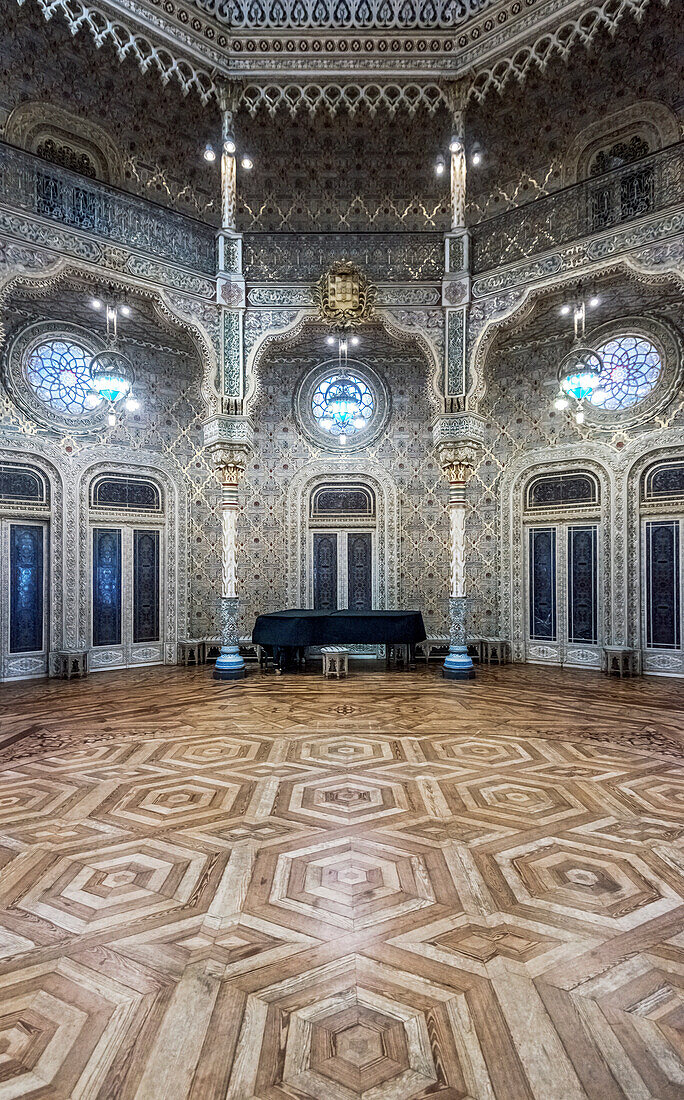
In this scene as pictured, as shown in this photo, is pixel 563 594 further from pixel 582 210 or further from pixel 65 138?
pixel 65 138

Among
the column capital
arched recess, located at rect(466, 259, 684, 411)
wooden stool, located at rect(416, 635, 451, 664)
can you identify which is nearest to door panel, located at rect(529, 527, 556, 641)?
wooden stool, located at rect(416, 635, 451, 664)

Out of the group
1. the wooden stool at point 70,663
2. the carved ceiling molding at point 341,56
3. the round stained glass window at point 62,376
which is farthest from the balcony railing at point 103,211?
the wooden stool at point 70,663

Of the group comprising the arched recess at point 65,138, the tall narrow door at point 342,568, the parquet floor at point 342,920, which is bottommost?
the parquet floor at point 342,920

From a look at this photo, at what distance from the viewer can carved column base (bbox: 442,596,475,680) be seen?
921cm

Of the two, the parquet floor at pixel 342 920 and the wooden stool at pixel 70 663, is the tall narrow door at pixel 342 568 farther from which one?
the parquet floor at pixel 342 920

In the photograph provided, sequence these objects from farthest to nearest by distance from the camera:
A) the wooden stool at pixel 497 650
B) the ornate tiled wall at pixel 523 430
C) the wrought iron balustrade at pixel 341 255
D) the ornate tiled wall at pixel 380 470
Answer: the ornate tiled wall at pixel 380 470, the wooden stool at pixel 497 650, the wrought iron balustrade at pixel 341 255, the ornate tiled wall at pixel 523 430

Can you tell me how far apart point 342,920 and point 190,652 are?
8529 mm

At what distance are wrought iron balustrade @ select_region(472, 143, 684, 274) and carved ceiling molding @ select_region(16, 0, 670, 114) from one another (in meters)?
1.81

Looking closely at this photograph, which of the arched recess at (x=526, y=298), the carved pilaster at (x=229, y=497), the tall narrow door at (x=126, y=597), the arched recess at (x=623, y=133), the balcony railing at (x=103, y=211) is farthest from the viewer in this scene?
the tall narrow door at (x=126, y=597)

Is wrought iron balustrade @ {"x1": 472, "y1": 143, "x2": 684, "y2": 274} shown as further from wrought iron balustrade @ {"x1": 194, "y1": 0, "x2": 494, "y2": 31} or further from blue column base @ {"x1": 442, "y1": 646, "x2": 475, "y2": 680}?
blue column base @ {"x1": 442, "y1": 646, "x2": 475, "y2": 680}

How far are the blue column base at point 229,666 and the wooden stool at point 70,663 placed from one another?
219 centimetres

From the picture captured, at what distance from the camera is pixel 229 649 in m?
9.43

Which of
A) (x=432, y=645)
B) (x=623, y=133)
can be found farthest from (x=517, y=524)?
(x=623, y=133)

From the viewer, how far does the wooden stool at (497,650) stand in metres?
10.7
